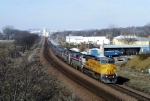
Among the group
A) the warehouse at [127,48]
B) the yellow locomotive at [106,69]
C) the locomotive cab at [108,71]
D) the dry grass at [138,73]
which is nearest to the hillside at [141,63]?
the dry grass at [138,73]

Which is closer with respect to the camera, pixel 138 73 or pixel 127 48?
pixel 138 73

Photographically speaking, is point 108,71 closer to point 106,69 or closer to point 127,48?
point 106,69

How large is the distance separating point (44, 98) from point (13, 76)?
5124 mm

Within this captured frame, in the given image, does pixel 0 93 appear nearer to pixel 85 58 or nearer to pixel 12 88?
pixel 12 88

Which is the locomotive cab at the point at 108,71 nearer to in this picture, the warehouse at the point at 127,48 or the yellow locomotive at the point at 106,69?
the yellow locomotive at the point at 106,69

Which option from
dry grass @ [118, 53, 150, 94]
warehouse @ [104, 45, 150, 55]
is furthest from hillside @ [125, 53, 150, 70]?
warehouse @ [104, 45, 150, 55]

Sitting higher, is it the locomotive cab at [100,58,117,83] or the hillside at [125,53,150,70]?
the locomotive cab at [100,58,117,83]

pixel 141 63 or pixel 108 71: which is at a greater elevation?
pixel 108 71

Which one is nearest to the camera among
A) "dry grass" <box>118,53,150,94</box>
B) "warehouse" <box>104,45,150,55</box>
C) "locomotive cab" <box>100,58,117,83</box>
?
"dry grass" <box>118,53,150,94</box>

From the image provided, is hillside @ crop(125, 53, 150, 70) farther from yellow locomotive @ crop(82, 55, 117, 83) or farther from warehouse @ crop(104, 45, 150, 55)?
warehouse @ crop(104, 45, 150, 55)

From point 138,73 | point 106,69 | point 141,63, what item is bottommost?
point 138,73

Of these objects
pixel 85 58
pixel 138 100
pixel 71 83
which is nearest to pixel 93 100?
pixel 138 100

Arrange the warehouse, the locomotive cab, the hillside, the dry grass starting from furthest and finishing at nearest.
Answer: the warehouse, the hillside, the locomotive cab, the dry grass

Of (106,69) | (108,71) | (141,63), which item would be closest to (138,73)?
(141,63)
